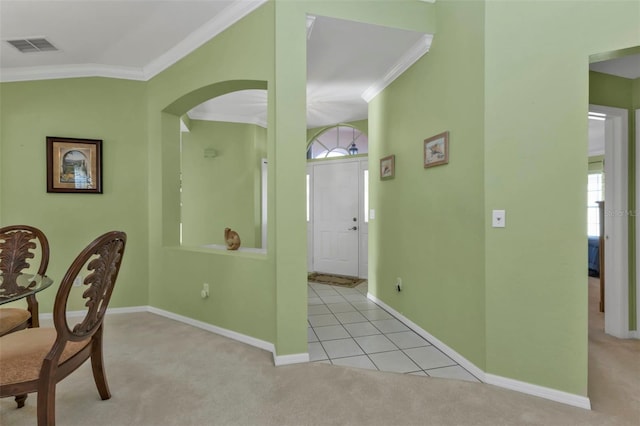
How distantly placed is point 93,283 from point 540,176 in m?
2.53

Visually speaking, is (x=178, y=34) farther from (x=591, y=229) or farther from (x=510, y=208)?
(x=591, y=229)

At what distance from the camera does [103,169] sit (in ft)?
11.2

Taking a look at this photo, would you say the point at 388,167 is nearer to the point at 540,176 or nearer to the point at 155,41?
the point at 540,176

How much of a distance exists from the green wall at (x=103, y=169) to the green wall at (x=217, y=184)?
4.84 feet

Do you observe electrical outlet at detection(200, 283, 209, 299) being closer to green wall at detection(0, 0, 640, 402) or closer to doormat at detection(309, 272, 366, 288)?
green wall at detection(0, 0, 640, 402)

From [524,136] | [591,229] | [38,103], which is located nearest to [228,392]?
[524,136]

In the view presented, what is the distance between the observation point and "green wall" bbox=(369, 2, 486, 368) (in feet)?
7.06

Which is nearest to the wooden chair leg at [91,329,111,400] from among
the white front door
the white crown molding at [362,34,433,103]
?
the white crown molding at [362,34,433,103]

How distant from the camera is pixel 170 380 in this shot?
207 cm

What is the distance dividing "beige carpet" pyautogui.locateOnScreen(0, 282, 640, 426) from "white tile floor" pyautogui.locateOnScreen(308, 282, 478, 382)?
0.44 ft

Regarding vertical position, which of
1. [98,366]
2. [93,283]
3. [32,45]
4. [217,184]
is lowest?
[98,366]

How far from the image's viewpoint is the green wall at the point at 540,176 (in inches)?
72.2

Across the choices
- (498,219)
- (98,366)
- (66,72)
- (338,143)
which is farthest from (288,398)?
(338,143)

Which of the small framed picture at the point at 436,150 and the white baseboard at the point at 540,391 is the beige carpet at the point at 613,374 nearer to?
the white baseboard at the point at 540,391
